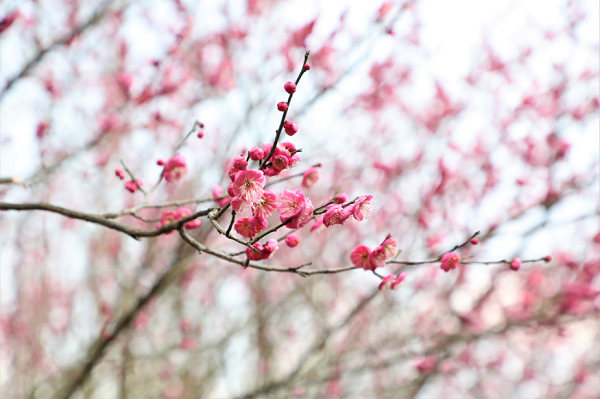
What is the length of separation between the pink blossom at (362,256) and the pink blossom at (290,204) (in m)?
0.48

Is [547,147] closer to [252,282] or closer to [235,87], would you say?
[235,87]

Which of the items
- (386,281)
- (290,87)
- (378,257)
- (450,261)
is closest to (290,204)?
(290,87)

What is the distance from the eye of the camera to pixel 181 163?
7.48 feet

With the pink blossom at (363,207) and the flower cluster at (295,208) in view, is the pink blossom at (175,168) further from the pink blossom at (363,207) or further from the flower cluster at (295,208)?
the pink blossom at (363,207)

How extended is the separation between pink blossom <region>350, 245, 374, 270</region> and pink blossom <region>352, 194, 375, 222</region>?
0.80 feet

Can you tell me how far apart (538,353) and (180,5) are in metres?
9.69

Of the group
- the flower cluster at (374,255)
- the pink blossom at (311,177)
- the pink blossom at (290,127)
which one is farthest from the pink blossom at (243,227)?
the pink blossom at (311,177)

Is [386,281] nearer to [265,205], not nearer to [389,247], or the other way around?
[389,247]

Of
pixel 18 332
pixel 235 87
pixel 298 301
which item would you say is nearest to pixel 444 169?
pixel 235 87

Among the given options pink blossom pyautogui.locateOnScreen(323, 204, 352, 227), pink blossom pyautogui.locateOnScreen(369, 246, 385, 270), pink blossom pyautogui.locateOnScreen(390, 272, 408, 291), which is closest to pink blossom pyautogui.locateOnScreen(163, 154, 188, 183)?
pink blossom pyautogui.locateOnScreen(323, 204, 352, 227)

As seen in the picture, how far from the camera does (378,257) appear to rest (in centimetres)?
182

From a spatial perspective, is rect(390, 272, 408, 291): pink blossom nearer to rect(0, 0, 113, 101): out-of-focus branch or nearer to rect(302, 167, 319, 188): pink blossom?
rect(302, 167, 319, 188): pink blossom

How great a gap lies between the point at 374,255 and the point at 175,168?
48.2 inches

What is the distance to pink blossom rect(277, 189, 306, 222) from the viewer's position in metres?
1.50
